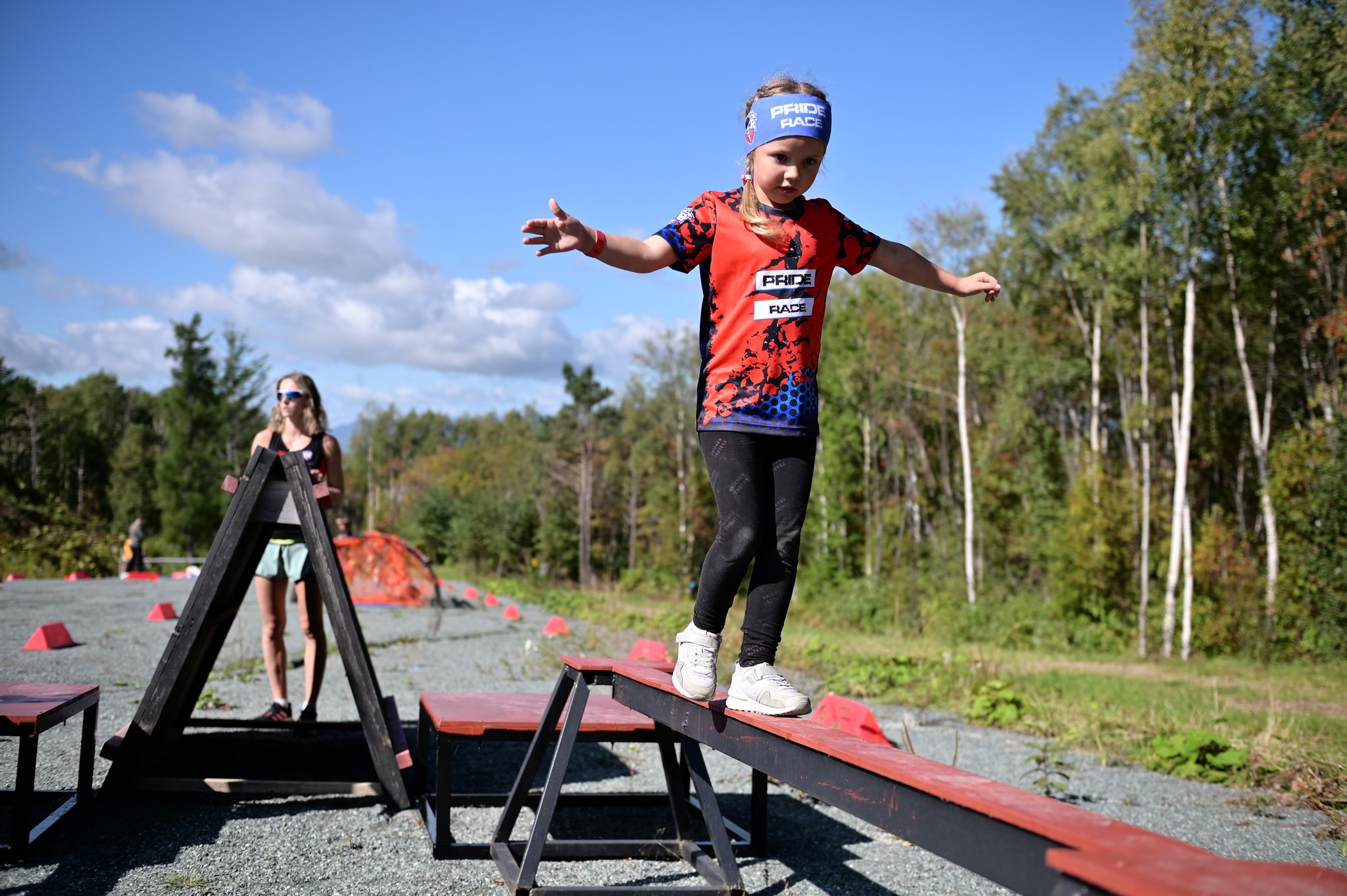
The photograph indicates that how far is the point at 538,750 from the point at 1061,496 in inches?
1241

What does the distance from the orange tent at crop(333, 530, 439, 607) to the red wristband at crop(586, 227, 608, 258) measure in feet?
51.9

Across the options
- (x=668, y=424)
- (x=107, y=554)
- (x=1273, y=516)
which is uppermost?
(x=668, y=424)

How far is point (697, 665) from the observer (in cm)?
312

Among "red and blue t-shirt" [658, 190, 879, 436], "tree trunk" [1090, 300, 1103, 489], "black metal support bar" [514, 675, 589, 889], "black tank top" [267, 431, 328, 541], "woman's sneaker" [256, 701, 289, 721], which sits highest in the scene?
"tree trunk" [1090, 300, 1103, 489]

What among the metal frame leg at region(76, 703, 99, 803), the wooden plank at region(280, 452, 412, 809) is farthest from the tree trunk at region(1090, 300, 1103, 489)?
the metal frame leg at region(76, 703, 99, 803)

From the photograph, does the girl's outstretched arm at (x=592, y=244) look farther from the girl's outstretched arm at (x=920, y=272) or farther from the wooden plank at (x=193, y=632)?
the wooden plank at (x=193, y=632)

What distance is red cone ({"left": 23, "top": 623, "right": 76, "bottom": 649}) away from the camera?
917cm

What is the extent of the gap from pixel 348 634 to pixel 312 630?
144 centimetres

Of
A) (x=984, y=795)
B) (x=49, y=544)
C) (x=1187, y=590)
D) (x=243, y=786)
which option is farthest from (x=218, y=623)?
(x=49, y=544)

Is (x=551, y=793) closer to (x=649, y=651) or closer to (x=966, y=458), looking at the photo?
(x=649, y=651)

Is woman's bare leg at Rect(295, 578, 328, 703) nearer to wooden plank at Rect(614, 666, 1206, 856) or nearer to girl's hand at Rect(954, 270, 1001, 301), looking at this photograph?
wooden plank at Rect(614, 666, 1206, 856)

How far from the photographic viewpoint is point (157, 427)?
282 ft

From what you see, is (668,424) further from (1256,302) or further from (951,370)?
(1256,302)

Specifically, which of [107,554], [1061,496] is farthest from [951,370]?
[107,554]
